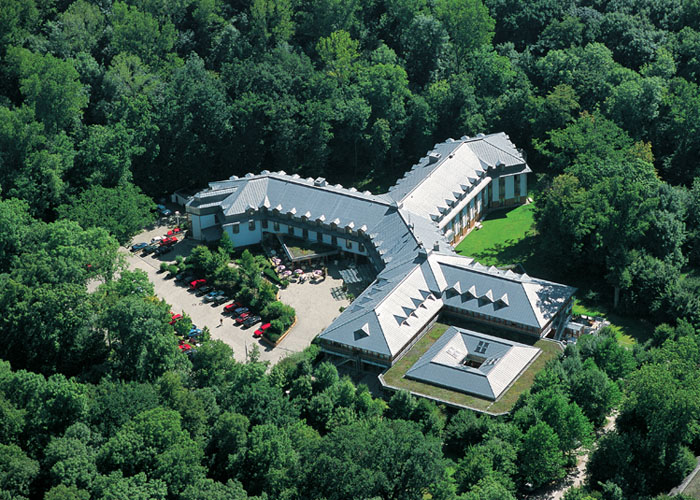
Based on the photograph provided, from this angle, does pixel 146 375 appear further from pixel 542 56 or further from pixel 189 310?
pixel 542 56

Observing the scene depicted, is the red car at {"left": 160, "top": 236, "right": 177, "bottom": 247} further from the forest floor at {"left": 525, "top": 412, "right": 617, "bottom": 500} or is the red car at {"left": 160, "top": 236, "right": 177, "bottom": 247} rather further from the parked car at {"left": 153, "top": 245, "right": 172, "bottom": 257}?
the forest floor at {"left": 525, "top": 412, "right": 617, "bottom": 500}

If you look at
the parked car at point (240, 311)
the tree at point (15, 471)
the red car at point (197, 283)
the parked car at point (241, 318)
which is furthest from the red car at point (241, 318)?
the tree at point (15, 471)

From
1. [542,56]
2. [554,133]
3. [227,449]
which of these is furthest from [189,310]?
[542,56]

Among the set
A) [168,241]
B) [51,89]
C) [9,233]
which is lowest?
Answer: [168,241]

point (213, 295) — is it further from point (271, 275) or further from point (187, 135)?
point (187, 135)

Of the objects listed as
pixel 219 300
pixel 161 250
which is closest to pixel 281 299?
pixel 219 300

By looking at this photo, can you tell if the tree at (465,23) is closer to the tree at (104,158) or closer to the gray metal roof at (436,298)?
the tree at (104,158)
